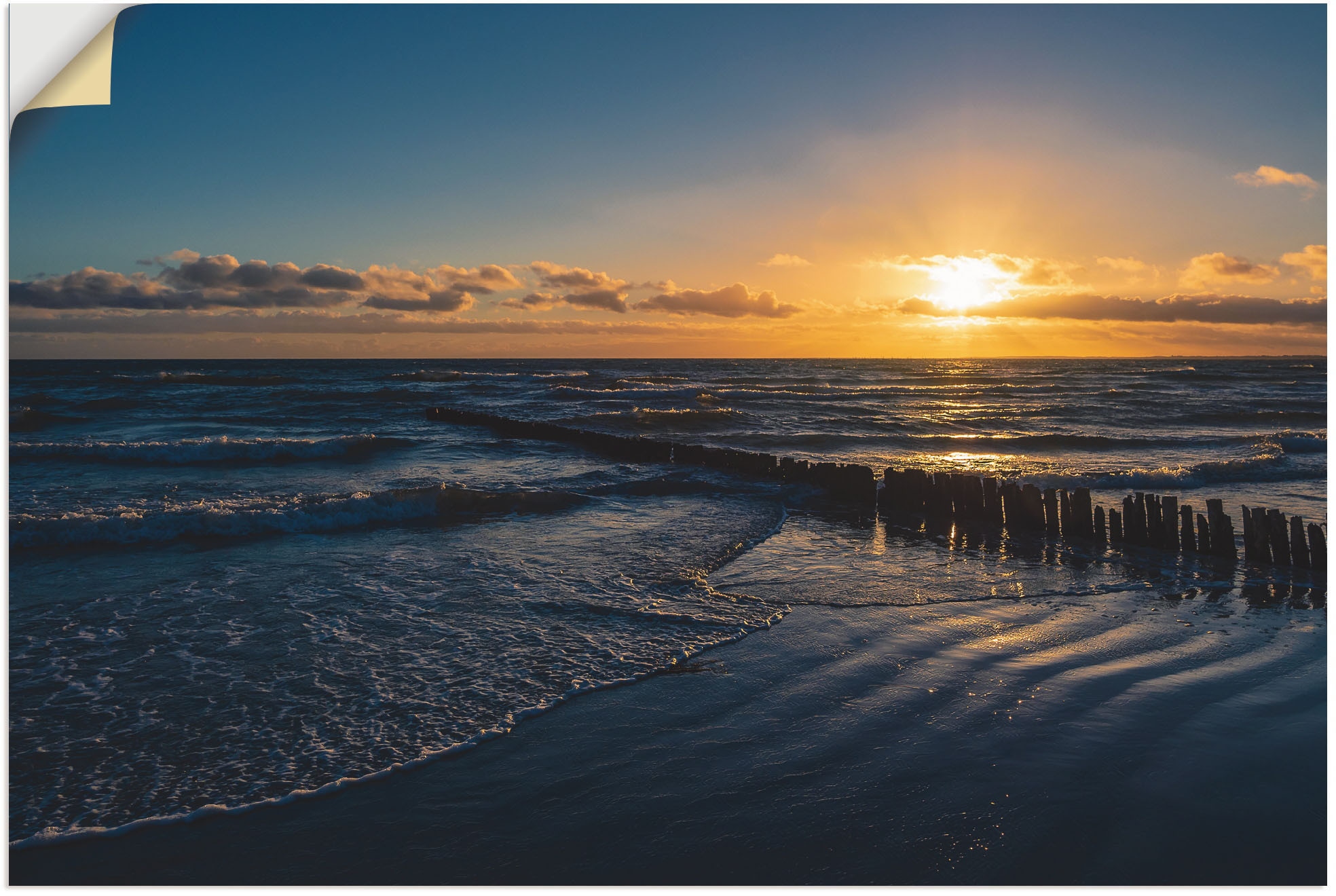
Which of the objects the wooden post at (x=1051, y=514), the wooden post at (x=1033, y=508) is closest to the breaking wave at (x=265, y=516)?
the wooden post at (x=1033, y=508)

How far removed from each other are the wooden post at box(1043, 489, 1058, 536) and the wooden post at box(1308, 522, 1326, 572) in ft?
8.72

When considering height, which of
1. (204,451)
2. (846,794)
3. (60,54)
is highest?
(60,54)

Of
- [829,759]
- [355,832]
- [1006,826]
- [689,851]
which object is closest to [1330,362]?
[1006,826]

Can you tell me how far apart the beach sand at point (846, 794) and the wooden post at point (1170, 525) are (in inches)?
161

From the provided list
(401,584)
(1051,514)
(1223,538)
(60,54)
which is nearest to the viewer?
(60,54)

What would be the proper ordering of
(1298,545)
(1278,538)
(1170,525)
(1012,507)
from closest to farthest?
(1298,545) → (1278,538) → (1170,525) → (1012,507)

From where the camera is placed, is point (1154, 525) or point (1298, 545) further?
point (1154, 525)

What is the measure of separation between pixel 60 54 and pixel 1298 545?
1085 centimetres

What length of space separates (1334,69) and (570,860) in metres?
5.21

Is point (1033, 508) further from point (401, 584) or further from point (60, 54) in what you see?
point (60, 54)

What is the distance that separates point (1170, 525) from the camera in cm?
915

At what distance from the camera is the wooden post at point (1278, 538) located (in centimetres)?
820

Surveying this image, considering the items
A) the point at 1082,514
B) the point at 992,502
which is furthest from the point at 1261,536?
the point at 992,502

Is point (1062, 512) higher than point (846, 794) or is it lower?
higher
